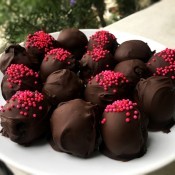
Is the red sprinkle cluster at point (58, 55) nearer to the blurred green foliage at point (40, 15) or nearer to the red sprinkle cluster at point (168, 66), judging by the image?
the red sprinkle cluster at point (168, 66)

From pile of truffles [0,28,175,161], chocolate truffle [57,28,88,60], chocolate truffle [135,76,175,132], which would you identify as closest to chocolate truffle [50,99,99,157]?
pile of truffles [0,28,175,161]

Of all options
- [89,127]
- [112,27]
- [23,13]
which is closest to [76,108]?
[89,127]

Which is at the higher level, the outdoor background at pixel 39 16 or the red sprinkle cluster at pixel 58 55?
the red sprinkle cluster at pixel 58 55

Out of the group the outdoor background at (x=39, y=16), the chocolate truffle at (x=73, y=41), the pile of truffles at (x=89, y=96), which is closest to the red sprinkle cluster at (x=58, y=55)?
the pile of truffles at (x=89, y=96)

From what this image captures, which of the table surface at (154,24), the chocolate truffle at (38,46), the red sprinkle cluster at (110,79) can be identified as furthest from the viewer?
the table surface at (154,24)

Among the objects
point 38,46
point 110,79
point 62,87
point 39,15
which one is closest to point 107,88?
point 110,79

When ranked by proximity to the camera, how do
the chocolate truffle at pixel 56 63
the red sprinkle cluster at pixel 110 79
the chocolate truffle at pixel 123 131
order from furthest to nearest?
the chocolate truffle at pixel 56 63 < the red sprinkle cluster at pixel 110 79 < the chocolate truffle at pixel 123 131

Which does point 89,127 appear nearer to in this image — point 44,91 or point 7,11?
point 44,91

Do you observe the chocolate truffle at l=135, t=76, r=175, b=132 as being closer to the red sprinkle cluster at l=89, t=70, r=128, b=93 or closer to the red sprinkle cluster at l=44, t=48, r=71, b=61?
the red sprinkle cluster at l=89, t=70, r=128, b=93
